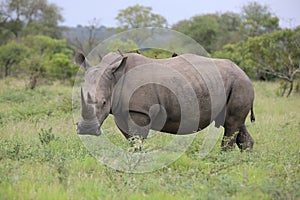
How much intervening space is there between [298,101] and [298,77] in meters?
6.20

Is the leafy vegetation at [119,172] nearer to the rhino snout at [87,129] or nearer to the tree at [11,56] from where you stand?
the rhino snout at [87,129]

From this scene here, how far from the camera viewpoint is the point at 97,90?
596cm

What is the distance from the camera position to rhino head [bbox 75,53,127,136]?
18.8 ft

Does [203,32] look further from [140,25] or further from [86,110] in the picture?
A: [86,110]

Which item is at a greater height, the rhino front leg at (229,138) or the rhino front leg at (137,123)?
the rhino front leg at (137,123)

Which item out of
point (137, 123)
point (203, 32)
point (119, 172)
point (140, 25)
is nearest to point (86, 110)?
point (119, 172)

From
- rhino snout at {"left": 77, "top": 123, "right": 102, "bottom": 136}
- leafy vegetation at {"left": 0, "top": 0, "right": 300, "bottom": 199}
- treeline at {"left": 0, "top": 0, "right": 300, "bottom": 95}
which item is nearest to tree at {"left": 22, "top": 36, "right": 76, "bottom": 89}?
treeline at {"left": 0, "top": 0, "right": 300, "bottom": 95}

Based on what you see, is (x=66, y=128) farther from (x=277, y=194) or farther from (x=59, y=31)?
(x=59, y=31)

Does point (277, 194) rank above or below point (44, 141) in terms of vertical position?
above

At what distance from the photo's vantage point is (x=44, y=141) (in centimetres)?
725

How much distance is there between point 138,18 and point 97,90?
1589 inches

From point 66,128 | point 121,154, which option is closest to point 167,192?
point 121,154

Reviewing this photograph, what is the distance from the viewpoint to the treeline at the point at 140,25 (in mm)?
20156

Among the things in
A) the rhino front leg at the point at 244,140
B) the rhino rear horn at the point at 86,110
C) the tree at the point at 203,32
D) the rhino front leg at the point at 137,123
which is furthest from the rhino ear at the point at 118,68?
the tree at the point at 203,32
